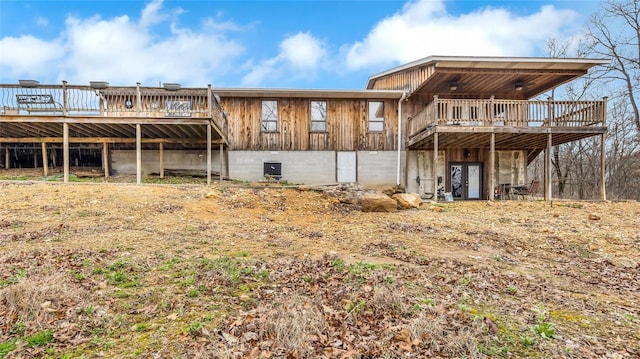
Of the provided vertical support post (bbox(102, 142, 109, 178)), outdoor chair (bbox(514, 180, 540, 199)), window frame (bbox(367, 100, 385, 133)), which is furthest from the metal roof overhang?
outdoor chair (bbox(514, 180, 540, 199))

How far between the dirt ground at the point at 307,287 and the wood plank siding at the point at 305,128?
6.83 m

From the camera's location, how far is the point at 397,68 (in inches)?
582

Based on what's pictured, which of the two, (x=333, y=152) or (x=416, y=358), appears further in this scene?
(x=333, y=152)

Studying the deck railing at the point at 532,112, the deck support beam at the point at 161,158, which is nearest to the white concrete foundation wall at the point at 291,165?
the deck support beam at the point at 161,158

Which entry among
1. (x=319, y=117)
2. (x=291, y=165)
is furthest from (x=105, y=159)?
(x=319, y=117)

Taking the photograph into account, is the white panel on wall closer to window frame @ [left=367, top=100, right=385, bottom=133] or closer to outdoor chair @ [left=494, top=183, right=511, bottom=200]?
window frame @ [left=367, top=100, right=385, bottom=133]

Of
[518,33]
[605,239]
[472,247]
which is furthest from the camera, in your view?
[518,33]

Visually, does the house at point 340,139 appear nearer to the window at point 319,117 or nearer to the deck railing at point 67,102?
the window at point 319,117

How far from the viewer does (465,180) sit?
49.1 ft

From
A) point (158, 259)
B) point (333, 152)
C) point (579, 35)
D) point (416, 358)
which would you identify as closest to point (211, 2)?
point (333, 152)

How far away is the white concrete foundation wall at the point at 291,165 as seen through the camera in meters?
14.4

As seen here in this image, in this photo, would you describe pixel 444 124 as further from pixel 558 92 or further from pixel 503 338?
pixel 558 92

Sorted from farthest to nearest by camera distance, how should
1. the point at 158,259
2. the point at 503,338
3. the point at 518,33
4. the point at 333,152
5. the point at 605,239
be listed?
the point at 518,33 < the point at 333,152 < the point at 605,239 < the point at 158,259 < the point at 503,338

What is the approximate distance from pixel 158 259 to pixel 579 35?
27871mm
